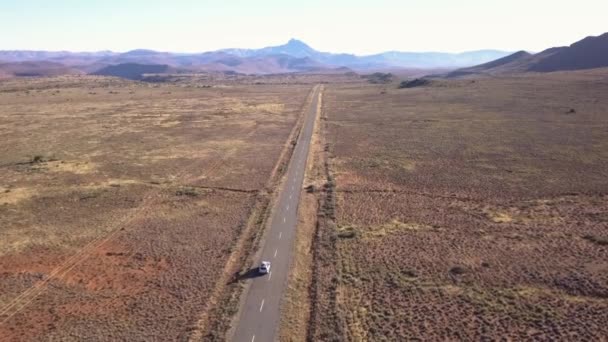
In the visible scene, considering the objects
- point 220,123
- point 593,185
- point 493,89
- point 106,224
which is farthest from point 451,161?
point 493,89

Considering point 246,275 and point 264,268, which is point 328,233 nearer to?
point 264,268

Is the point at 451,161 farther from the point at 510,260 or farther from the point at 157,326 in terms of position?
the point at 157,326

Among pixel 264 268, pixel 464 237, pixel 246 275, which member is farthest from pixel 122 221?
pixel 464 237

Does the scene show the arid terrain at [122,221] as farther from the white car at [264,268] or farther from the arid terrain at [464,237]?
the arid terrain at [464,237]

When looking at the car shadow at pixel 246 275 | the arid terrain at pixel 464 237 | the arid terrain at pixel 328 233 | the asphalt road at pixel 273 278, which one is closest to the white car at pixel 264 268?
the car shadow at pixel 246 275

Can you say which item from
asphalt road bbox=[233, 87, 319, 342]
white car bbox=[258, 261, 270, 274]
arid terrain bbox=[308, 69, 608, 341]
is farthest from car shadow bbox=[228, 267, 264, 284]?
arid terrain bbox=[308, 69, 608, 341]

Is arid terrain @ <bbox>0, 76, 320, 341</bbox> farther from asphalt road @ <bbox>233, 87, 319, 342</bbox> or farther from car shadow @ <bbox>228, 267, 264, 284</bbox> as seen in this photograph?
asphalt road @ <bbox>233, 87, 319, 342</bbox>
